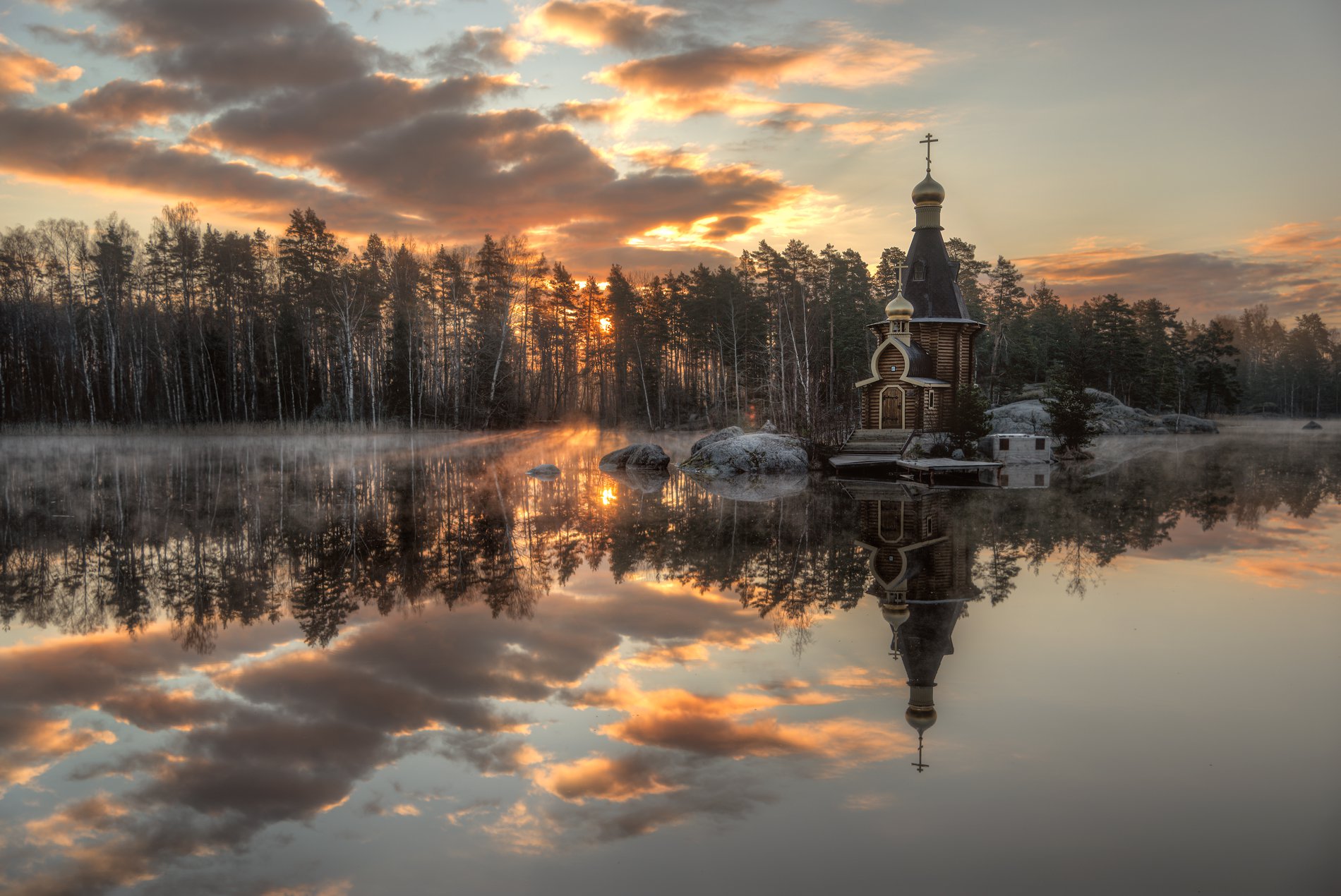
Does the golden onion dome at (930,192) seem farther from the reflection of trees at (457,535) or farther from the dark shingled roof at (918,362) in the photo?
the reflection of trees at (457,535)

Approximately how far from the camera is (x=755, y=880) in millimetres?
3863

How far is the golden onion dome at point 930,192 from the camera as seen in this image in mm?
38031

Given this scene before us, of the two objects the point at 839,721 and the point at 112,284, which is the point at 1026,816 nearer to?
the point at 839,721

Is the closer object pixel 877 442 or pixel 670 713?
pixel 670 713

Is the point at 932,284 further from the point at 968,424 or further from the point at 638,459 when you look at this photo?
the point at 638,459

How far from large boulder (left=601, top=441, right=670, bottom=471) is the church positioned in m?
9.31

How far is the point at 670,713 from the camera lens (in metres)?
6.04

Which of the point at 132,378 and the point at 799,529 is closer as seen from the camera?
the point at 799,529

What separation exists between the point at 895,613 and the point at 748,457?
65.3ft

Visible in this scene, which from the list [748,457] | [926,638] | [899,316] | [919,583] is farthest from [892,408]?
[926,638]

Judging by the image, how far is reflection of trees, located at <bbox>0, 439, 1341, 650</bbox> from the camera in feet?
31.7

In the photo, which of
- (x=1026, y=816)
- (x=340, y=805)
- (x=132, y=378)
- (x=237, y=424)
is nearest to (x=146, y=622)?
(x=340, y=805)

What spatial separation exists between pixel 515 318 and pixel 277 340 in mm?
19887

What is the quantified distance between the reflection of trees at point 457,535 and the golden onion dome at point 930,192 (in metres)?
18.2
